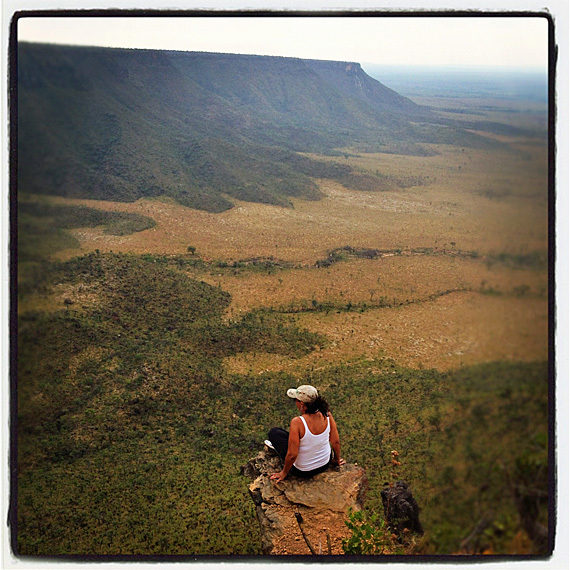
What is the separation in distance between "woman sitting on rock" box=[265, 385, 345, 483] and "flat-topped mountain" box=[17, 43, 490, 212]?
1.99 m

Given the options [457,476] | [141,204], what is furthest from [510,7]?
[141,204]

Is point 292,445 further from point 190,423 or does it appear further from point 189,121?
point 189,121

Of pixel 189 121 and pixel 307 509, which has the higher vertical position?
pixel 189 121

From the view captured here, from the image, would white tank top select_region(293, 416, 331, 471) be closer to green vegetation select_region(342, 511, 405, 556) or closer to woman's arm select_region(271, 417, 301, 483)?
woman's arm select_region(271, 417, 301, 483)

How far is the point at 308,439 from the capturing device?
10.0 feet

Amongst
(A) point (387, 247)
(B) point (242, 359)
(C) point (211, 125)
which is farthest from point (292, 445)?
(C) point (211, 125)

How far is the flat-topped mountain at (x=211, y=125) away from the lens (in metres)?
4.48

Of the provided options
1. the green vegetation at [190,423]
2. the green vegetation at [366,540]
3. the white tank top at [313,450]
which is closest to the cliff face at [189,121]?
the green vegetation at [190,423]

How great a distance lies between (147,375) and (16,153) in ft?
9.02

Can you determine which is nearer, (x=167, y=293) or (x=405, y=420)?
(x=405, y=420)

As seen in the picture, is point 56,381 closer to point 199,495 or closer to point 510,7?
point 199,495

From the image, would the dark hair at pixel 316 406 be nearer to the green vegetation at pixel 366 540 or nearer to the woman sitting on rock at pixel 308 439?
the woman sitting on rock at pixel 308 439

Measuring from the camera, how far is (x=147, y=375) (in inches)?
216

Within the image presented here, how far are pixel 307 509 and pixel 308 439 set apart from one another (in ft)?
1.30
